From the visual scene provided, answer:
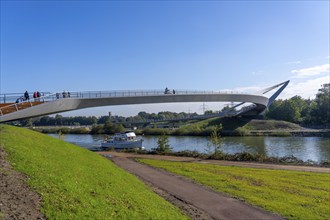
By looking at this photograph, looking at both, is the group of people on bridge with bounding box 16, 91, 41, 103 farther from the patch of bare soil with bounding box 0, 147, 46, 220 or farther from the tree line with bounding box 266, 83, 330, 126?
the tree line with bounding box 266, 83, 330, 126

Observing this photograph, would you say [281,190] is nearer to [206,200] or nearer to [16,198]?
[206,200]

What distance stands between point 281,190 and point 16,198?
11.4 m

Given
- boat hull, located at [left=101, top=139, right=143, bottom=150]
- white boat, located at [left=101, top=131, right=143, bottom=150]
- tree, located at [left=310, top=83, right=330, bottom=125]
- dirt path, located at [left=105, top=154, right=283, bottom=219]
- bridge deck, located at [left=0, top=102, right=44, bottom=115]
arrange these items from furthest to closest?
1. tree, located at [left=310, top=83, right=330, bottom=125]
2. white boat, located at [left=101, top=131, right=143, bottom=150]
3. boat hull, located at [left=101, top=139, right=143, bottom=150]
4. bridge deck, located at [left=0, top=102, right=44, bottom=115]
5. dirt path, located at [left=105, top=154, right=283, bottom=219]

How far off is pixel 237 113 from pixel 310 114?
21.7 metres

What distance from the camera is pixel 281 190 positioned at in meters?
13.8

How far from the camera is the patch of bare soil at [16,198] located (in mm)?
6121

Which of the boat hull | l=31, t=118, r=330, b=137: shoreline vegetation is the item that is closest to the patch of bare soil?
the boat hull

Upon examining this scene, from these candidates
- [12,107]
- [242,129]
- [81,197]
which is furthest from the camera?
Answer: [242,129]

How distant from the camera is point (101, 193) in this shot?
29.3 feet

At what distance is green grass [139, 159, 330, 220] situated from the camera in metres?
10.8

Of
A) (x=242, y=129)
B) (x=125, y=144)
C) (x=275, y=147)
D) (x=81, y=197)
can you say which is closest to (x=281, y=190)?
(x=81, y=197)

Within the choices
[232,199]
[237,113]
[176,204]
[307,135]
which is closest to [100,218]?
[176,204]

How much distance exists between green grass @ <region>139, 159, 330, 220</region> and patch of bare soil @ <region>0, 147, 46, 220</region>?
7.93m

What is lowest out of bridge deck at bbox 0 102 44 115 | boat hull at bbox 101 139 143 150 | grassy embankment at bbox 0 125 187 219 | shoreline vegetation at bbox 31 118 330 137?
shoreline vegetation at bbox 31 118 330 137
